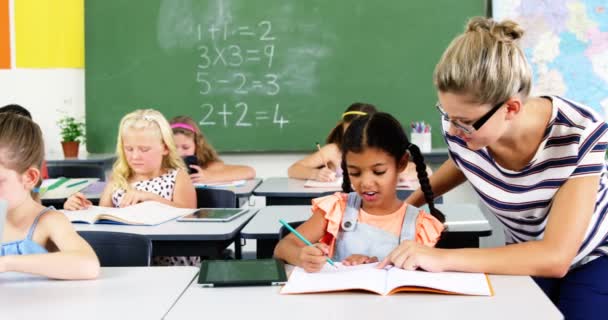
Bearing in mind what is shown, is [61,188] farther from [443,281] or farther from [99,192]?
[443,281]

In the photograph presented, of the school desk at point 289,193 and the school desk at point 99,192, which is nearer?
the school desk at point 99,192

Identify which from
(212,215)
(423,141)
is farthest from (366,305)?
(423,141)

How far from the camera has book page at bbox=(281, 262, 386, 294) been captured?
4.74 feet

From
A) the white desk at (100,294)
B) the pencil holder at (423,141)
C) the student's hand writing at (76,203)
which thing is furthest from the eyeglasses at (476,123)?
the pencil holder at (423,141)

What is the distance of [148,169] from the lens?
127 inches

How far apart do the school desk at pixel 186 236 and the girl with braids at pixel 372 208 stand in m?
0.47

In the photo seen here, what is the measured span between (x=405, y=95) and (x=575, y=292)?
3398mm

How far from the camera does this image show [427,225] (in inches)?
76.2

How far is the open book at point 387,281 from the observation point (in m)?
1.42

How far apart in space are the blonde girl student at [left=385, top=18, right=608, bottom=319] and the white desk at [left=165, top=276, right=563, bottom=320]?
10 cm

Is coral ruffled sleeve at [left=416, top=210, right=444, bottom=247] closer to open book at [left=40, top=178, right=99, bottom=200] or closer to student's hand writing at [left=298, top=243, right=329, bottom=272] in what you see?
student's hand writing at [left=298, top=243, right=329, bottom=272]

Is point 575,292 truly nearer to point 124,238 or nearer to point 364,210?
point 364,210

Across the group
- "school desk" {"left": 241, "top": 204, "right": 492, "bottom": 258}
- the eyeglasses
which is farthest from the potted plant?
the eyeglasses

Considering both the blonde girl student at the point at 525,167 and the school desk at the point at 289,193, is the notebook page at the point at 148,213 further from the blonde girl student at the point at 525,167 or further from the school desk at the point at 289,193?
the blonde girl student at the point at 525,167
